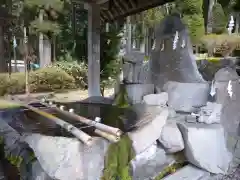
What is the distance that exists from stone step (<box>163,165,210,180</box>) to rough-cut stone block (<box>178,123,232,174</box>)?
0.20ft

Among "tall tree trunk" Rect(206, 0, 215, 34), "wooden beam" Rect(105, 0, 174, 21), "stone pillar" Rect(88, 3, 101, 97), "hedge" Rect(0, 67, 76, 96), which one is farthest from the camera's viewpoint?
"tall tree trunk" Rect(206, 0, 215, 34)

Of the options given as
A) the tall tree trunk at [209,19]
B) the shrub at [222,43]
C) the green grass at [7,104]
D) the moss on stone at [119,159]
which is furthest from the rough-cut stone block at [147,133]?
the tall tree trunk at [209,19]

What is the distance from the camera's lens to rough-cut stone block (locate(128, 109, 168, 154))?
180 cm

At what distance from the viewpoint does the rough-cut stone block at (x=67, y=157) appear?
1.46m

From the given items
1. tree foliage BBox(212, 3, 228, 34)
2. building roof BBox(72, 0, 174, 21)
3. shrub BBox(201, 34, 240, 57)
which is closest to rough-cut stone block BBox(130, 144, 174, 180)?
building roof BBox(72, 0, 174, 21)

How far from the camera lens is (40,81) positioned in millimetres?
3768

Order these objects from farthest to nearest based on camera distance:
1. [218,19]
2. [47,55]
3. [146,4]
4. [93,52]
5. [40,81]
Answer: [218,19]
[93,52]
[146,4]
[47,55]
[40,81]

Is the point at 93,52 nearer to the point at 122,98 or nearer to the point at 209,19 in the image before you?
the point at 122,98

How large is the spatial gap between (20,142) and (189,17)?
8.38m

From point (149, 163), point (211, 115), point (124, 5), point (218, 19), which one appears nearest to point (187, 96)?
point (211, 115)

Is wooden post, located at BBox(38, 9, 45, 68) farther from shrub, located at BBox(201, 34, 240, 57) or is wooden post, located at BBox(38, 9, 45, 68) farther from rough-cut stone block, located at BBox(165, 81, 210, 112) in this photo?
shrub, located at BBox(201, 34, 240, 57)

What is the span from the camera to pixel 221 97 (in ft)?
8.46

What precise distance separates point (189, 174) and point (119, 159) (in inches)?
34.6

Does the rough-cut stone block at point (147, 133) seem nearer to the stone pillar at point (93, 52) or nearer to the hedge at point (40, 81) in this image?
the hedge at point (40, 81)
